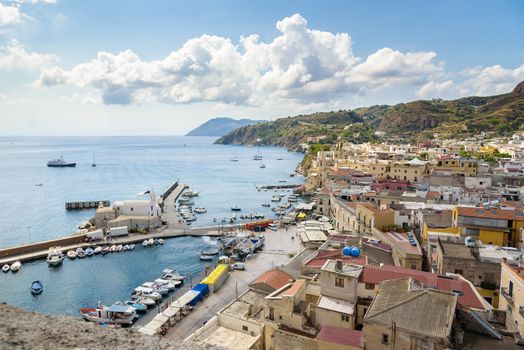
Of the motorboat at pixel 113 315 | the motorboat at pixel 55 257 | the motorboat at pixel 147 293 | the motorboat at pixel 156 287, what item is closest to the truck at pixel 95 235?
the motorboat at pixel 55 257

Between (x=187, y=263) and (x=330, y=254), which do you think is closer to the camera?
(x=330, y=254)

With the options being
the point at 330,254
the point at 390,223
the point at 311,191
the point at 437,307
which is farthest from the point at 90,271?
the point at 311,191

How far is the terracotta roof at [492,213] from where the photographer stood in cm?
2522

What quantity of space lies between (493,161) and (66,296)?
7257 centimetres

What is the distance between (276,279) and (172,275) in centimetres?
1323

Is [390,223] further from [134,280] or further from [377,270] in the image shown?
[134,280]

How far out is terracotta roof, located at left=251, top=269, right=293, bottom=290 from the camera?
2399 cm

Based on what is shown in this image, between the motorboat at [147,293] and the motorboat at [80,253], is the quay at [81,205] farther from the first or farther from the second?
the motorboat at [147,293]

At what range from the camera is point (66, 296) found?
31.3 metres

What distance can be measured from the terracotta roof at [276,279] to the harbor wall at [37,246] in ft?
96.9

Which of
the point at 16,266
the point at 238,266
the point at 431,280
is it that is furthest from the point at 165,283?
the point at 431,280

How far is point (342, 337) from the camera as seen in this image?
13.3m

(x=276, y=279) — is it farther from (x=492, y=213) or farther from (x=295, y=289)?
(x=492, y=213)

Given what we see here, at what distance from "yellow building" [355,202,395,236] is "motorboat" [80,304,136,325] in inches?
822
